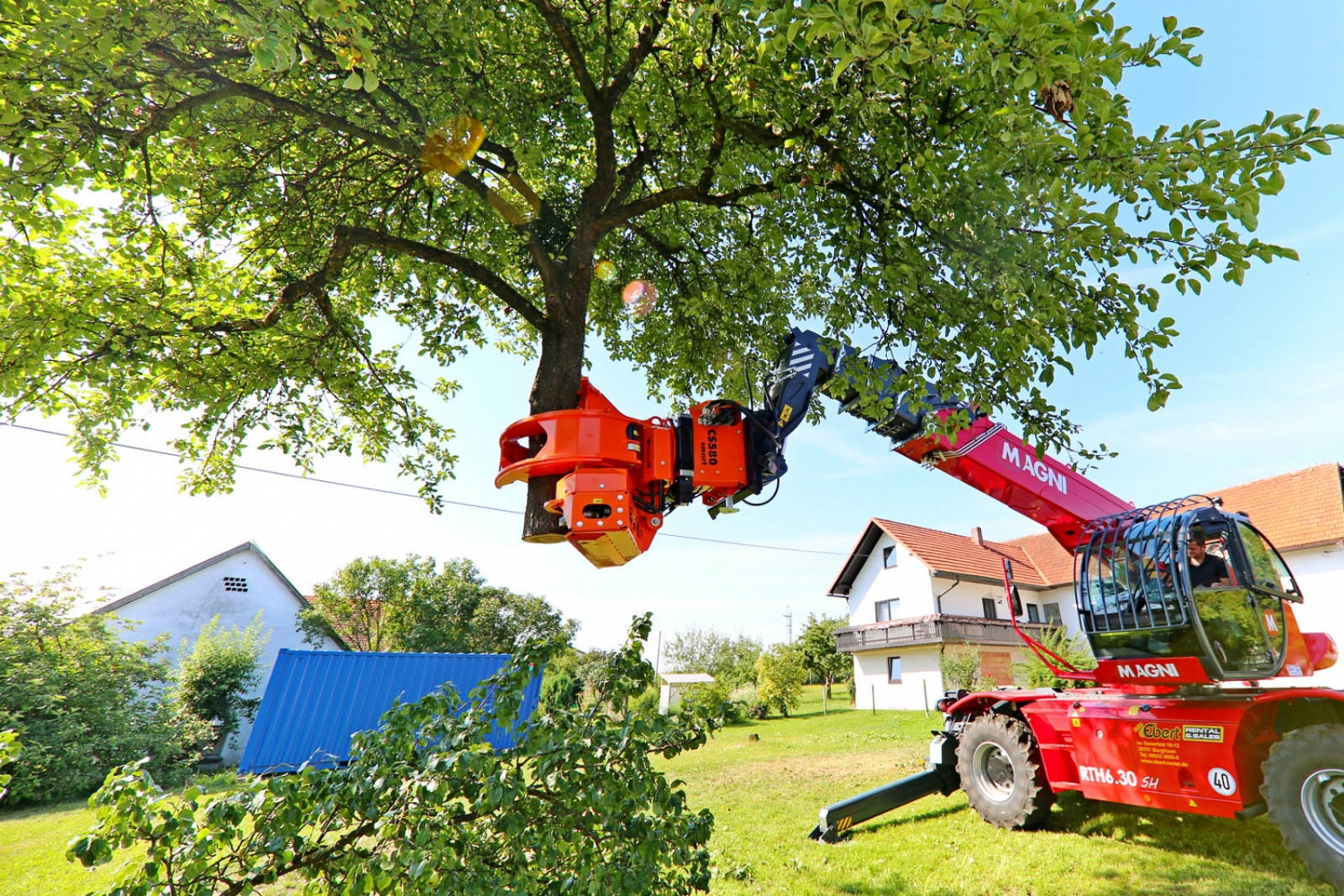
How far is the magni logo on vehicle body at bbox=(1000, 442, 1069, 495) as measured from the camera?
628 centimetres

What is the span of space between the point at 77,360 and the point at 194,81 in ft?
8.18

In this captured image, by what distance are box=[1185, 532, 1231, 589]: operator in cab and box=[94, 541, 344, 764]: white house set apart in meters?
20.8

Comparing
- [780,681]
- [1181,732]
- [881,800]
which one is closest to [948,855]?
[881,800]

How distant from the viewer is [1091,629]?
611 cm

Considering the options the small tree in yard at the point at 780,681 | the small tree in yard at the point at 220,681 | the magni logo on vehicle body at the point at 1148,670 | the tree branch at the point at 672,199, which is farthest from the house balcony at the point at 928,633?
the small tree in yard at the point at 220,681

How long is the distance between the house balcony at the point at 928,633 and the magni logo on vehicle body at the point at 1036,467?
735 inches

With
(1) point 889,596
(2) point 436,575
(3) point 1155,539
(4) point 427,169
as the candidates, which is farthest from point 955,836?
(2) point 436,575

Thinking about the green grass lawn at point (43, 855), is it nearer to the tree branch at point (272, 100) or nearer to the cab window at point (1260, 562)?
the tree branch at point (272, 100)

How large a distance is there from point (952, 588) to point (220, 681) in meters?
25.1

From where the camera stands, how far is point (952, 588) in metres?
24.7

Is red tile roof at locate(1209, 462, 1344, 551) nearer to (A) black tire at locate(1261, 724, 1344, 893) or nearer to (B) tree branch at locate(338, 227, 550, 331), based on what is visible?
(A) black tire at locate(1261, 724, 1344, 893)

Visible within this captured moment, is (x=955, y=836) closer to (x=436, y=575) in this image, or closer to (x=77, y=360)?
(x=77, y=360)

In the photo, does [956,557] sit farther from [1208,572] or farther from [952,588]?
[1208,572]

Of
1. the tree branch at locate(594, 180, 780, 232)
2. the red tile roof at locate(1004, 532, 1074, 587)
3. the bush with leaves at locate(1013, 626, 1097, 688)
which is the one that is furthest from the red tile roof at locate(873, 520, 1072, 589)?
the tree branch at locate(594, 180, 780, 232)
